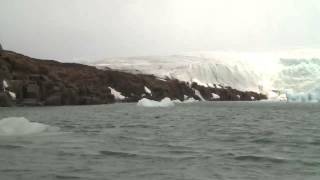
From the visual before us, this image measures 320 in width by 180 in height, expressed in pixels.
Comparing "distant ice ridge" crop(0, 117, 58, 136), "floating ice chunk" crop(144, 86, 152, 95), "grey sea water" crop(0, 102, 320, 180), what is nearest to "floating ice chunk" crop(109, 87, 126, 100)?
"floating ice chunk" crop(144, 86, 152, 95)

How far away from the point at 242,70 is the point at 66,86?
9977 cm

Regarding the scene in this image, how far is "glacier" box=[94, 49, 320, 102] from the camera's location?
151413 mm

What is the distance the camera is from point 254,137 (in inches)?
819

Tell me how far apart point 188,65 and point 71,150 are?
146 m

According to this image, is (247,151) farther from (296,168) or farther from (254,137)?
(254,137)

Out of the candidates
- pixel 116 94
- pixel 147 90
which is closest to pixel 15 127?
pixel 116 94

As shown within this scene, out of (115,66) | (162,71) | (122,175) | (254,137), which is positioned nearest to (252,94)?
(162,71)

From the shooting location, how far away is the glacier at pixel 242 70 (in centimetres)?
15141

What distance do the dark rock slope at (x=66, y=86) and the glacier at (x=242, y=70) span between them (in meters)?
26.4

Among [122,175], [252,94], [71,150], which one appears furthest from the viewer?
[252,94]

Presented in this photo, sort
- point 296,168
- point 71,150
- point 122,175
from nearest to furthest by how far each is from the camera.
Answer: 1. point 122,175
2. point 296,168
3. point 71,150

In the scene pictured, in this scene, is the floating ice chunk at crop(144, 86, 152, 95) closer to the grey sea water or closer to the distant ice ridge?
the grey sea water

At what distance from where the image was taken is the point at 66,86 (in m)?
75.5

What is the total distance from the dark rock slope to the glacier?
26.4m
